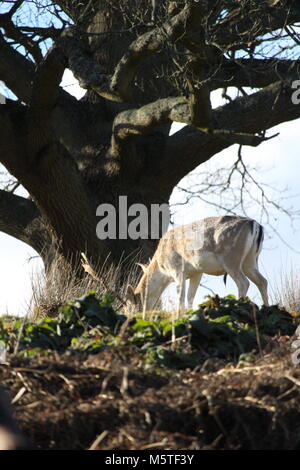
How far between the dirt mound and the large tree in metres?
7.12

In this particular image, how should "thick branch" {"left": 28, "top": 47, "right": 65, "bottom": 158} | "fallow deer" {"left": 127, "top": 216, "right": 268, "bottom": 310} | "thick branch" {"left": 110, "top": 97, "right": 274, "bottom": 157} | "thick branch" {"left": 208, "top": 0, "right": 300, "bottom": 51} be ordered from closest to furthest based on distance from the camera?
"thick branch" {"left": 110, "top": 97, "right": 274, "bottom": 157} < "thick branch" {"left": 208, "top": 0, "right": 300, "bottom": 51} < "fallow deer" {"left": 127, "top": 216, "right": 268, "bottom": 310} < "thick branch" {"left": 28, "top": 47, "right": 65, "bottom": 158}

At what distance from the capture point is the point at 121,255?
48.9 feet

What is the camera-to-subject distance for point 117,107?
54.5 feet

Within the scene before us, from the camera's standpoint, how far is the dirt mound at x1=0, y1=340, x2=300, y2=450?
13.8 feet

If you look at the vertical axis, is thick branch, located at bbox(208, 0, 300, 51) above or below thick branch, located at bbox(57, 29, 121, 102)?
above

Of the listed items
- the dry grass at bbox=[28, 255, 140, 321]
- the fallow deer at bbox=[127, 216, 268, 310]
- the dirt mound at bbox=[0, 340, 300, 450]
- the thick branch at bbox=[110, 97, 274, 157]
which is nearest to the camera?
the dirt mound at bbox=[0, 340, 300, 450]

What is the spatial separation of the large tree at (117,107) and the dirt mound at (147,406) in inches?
280

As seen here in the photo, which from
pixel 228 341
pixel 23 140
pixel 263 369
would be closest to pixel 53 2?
pixel 23 140

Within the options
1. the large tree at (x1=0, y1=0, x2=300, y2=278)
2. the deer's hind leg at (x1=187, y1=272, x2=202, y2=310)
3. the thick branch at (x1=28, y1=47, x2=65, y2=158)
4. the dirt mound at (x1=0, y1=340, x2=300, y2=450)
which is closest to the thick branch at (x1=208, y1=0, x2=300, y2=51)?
the large tree at (x1=0, y1=0, x2=300, y2=278)

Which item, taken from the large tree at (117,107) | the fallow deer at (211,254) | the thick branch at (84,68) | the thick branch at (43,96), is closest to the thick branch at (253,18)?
the large tree at (117,107)

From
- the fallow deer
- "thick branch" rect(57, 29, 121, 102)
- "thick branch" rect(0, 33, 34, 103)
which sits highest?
"thick branch" rect(0, 33, 34, 103)

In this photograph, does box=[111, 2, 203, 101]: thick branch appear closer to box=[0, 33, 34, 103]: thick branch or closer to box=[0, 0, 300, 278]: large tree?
box=[0, 0, 300, 278]: large tree

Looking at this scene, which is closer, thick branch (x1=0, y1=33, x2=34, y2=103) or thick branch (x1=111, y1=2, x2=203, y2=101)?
thick branch (x1=111, y1=2, x2=203, y2=101)
